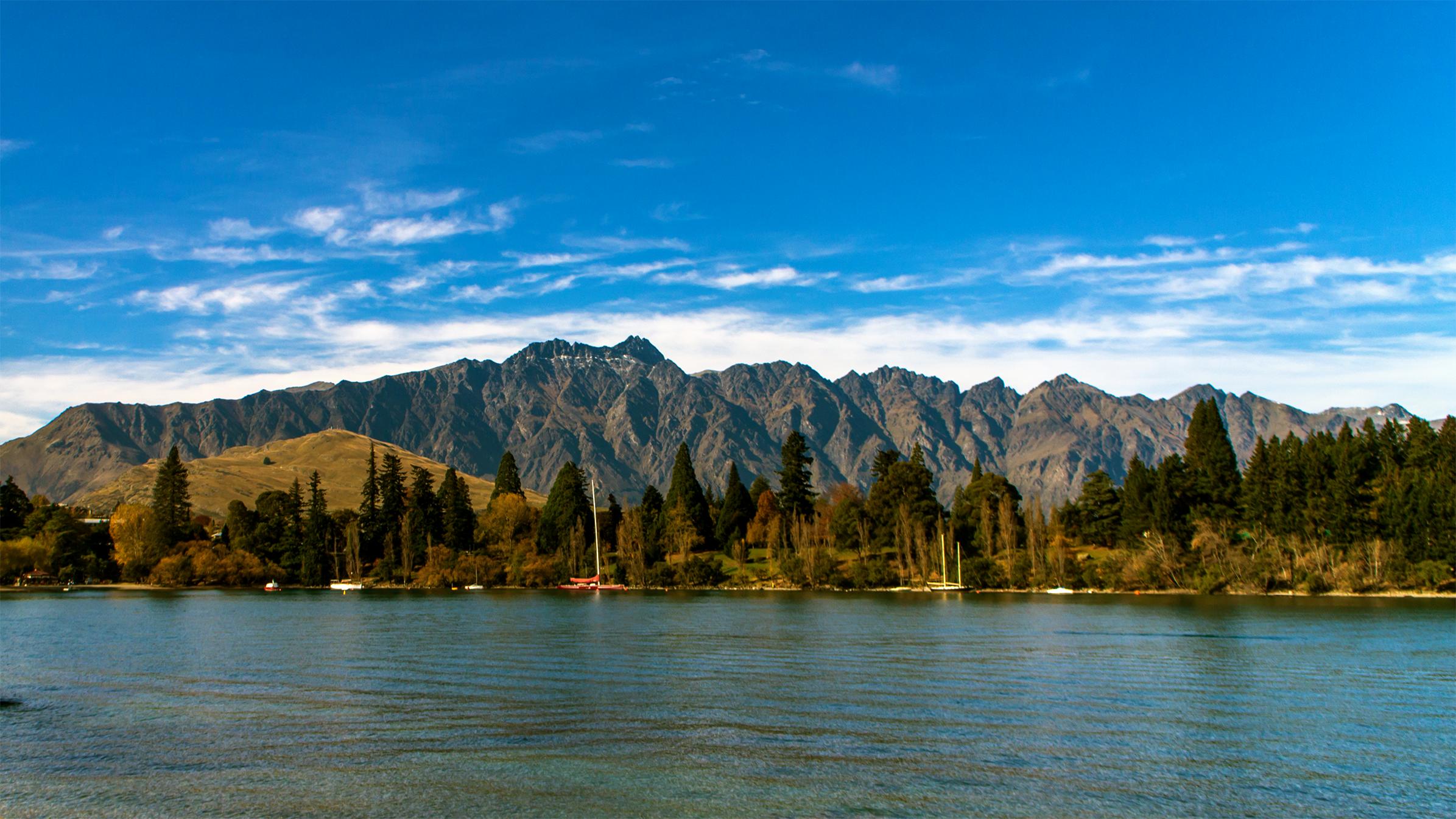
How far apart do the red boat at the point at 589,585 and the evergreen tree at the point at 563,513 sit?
29.9 ft

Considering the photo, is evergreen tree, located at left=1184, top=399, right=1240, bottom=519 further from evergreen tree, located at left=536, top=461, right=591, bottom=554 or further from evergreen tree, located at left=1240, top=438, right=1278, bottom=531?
evergreen tree, located at left=536, top=461, right=591, bottom=554

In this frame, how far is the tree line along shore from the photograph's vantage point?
409 ft

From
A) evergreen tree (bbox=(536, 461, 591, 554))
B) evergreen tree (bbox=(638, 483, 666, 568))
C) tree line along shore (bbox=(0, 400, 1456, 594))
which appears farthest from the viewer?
evergreen tree (bbox=(536, 461, 591, 554))

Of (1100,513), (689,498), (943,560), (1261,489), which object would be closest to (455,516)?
(689,498)

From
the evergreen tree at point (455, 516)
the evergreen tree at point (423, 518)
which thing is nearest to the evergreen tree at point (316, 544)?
the evergreen tree at point (423, 518)

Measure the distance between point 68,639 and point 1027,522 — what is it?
12009 centimetres

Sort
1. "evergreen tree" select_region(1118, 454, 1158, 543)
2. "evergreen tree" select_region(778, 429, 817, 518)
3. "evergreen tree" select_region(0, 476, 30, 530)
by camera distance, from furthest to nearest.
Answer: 1. "evergreen tree" select_region(0, 476, 30, 530)
2. "evergreen tree" select_region(778, 429, 817, 518)
3. "evergreen tree" select_region(1118, 454, 1158, 543)

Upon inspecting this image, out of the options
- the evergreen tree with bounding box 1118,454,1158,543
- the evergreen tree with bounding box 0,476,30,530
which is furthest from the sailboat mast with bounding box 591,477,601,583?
the evergreen tree with bounding box 0,476,30,530

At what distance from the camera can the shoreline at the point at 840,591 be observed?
388 ft

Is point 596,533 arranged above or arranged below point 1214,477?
below

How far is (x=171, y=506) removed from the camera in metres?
188

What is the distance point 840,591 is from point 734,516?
36036 millimetres

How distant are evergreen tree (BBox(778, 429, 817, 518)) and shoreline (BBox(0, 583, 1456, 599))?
24.0 meters

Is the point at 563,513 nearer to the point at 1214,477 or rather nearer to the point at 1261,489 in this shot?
the point at 1214,477
